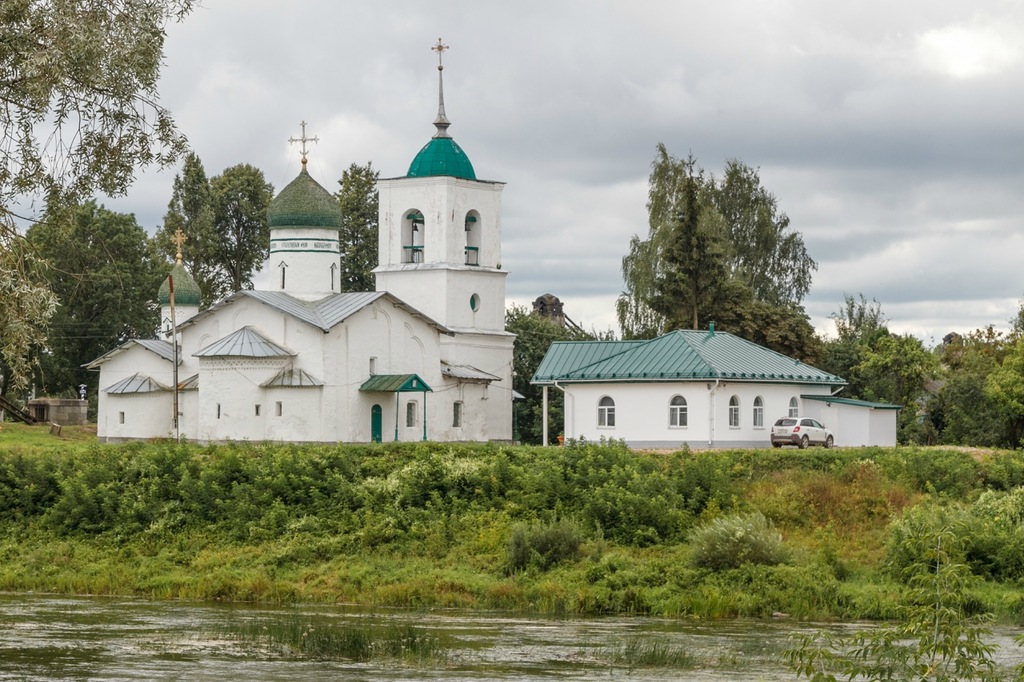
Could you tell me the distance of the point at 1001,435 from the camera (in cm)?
4731

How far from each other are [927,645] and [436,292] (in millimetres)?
37848

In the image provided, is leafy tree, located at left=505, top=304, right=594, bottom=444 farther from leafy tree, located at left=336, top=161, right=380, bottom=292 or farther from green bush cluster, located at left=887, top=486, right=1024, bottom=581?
green bush cluster, located at left=887, top=486, right=1024, bottom=581

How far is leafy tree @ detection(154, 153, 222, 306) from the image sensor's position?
6581cm

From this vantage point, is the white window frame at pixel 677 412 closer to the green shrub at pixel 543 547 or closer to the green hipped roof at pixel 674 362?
the green hipped roof at pixel 674 362

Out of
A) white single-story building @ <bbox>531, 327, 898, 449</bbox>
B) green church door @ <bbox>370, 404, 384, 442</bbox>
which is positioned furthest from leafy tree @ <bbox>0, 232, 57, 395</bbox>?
green church door @ <bbox>370, 404, 384, 442</bbox>

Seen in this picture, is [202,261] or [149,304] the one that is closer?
[149,304]

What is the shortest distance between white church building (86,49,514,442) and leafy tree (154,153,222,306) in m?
14.6

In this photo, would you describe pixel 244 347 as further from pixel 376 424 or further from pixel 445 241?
pixel 445 241

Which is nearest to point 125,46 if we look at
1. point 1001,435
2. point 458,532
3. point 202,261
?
point 458,532

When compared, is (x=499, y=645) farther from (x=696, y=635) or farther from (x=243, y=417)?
(x=243, y=417)

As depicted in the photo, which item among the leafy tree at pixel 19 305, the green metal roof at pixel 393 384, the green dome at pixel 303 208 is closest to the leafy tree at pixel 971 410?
the green metal roof at pixel 393 384

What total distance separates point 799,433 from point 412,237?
16.2 m

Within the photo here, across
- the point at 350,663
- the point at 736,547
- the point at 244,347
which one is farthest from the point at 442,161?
the point at 350,663

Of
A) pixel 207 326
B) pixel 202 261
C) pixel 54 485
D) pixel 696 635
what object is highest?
pixel 202 261
